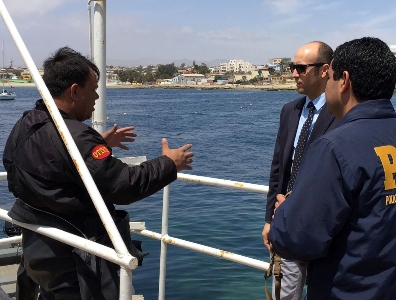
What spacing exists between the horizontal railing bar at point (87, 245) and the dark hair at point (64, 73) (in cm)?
62

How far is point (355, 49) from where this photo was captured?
6.09ft

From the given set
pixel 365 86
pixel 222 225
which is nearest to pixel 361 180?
pixel 365 86

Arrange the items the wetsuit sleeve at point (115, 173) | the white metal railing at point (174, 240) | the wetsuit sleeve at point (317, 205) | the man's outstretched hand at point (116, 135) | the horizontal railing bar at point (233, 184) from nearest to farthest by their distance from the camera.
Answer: the wetsuit sleeve at point (317, 205) < the white metal railing at point (174, 240) < the wetsuit sleeve at point (115, 173) < the man's outstretched hand at point (116, 135) < the horizontal railing bar at point (233, 184)

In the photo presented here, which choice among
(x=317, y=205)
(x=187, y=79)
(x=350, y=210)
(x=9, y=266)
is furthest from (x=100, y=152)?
(x=187, y=79)

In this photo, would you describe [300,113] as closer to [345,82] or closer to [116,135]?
[116,135]

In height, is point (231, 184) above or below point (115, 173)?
below

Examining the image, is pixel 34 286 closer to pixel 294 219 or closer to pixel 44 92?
pixel 44 92

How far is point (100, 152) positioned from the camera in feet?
6.91

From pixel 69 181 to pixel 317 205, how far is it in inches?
41.4

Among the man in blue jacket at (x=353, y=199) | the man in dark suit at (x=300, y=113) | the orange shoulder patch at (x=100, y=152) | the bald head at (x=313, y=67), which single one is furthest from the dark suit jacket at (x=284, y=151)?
the orange shoulder patch at (x=100, y=152)

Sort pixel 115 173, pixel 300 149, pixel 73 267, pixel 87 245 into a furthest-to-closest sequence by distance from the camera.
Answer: pixel 300 149
pixel 73 267
pixel 115 173
pixel 87 245

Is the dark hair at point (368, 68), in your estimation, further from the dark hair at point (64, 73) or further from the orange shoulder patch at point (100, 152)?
the dark hair at point (64, 73)

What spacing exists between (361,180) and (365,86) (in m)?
0.36

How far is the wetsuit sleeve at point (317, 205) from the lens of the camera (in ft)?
5.59
